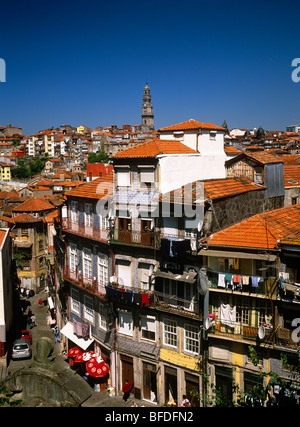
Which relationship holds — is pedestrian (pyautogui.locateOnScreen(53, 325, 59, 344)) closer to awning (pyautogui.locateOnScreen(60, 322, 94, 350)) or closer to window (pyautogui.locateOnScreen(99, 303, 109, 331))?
awning (pyautogui.locateOnScreen(60, 322, 94, 350))

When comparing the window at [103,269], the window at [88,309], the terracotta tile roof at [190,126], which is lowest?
the window at [88,309]

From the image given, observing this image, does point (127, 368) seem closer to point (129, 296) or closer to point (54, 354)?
point (129, 296)

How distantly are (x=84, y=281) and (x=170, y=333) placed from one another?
8.27 meters

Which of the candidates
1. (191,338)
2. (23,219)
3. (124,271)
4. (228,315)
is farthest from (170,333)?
(23,219)

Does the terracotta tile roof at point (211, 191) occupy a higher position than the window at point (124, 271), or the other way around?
the terracotta tile roof at point (211, 191)

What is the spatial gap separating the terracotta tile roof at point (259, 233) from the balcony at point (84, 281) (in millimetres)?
9176

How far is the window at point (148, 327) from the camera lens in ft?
80.1

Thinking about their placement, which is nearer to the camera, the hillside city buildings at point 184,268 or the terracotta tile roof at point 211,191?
the hillside city buildings at point 184,268

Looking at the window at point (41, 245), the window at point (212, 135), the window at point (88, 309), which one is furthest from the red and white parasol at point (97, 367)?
the window at point (41, 245)

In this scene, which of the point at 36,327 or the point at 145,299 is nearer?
the point at 145,299

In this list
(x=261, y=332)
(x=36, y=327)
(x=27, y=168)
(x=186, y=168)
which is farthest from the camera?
(x=27, y=168)

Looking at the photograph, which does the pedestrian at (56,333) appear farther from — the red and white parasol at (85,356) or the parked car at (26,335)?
the red and white parasol at (85,356)

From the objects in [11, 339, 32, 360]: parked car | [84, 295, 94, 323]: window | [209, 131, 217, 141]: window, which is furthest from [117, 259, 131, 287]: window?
[11, 339, 32, 360]: parked car

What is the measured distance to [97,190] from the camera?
27.8m
